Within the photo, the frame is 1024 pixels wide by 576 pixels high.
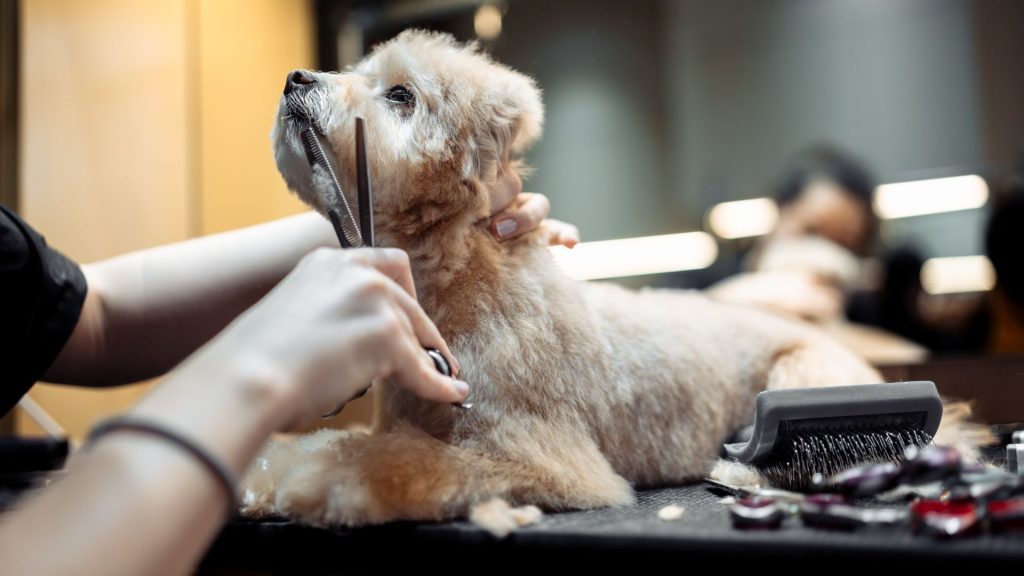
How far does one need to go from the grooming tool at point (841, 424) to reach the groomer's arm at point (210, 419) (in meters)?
0.36

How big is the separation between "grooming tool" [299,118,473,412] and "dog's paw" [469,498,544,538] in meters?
0.10

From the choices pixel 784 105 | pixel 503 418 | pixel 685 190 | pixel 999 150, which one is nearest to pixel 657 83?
pixel 685 190

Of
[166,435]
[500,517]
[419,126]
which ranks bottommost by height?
[500,517]

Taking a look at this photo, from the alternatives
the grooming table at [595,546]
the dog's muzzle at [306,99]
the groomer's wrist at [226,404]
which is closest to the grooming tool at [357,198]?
the dog's muzzle at [306,99]

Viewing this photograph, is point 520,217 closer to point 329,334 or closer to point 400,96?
point 400,96

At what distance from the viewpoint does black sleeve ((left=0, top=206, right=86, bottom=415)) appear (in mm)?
880

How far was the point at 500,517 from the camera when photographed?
65cm

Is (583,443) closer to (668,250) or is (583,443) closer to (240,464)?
(240,464)

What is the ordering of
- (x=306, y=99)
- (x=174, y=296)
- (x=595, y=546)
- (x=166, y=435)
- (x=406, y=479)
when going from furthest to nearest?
(x=174, y=296) → (x=306, y=99) → (x=406, y=479) → (x=595, y=546) → (x=166, y=435)

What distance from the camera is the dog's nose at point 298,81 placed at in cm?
84

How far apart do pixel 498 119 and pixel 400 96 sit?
111 millimetres

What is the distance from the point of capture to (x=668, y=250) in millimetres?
2326

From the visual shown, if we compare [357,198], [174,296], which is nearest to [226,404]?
[357,198]

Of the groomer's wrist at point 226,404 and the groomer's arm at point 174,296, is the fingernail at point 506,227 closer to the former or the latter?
the groomer's arm at point 174,296
